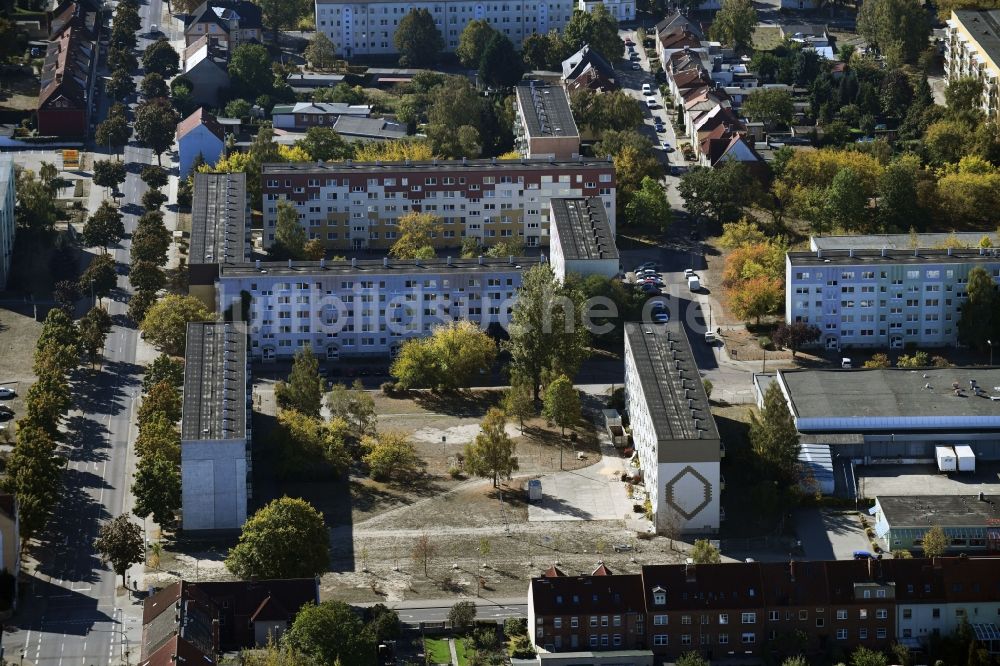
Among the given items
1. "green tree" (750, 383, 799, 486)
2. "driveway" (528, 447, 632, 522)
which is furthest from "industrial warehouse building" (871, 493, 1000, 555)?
"driveway" (528, 447, 632, 522)

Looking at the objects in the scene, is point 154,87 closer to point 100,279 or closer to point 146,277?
point 146,277

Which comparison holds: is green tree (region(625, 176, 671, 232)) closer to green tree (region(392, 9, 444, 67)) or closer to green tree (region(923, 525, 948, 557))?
green tree (region(392, 9, 444, 67))

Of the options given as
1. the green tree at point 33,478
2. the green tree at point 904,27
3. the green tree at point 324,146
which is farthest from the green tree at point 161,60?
the green tree at point 33,478

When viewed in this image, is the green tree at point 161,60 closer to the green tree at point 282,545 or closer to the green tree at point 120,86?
the green tree at point 120,86

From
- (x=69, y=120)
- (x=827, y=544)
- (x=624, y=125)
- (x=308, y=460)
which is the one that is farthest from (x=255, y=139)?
(x=827, y=544)

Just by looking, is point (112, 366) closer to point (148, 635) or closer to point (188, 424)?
point (188, 424)

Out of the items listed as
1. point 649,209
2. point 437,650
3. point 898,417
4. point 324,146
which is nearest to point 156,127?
point 324,146
